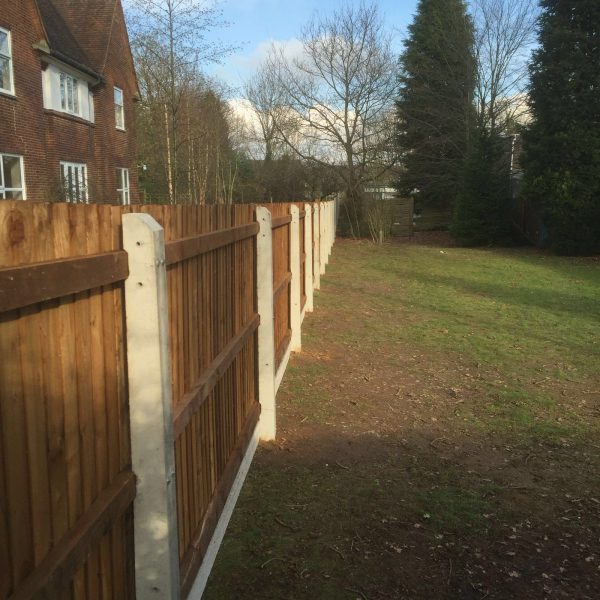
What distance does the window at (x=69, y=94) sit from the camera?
67.8 feet

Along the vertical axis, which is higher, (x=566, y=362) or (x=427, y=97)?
(x=427, y=97)

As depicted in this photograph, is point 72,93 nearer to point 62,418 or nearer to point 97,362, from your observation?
point 97,362

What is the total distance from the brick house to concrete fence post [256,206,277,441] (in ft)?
41.3

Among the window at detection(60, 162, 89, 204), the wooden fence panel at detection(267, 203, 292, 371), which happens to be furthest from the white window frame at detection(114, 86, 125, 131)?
the wooden fence panel at detection(267, 203, 292, 371)

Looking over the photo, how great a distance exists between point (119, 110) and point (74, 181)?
6.23m

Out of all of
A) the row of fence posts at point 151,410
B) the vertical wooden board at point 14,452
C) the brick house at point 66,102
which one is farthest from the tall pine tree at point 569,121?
the vertical wooden board at point 14,452

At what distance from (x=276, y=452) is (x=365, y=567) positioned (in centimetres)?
161

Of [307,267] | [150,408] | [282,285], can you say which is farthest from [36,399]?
[307,267]

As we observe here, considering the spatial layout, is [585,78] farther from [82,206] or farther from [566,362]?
[82,206]

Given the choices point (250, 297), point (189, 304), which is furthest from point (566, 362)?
point (189, 304)

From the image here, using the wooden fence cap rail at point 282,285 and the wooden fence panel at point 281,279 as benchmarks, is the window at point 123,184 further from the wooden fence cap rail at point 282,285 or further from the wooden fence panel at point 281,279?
the wooden fence cap rail at point 282,285

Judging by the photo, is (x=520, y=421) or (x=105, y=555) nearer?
(x=105, y=555)

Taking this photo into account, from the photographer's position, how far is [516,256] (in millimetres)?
21344

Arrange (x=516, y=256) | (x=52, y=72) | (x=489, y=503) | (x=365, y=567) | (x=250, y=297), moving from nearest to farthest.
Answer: (x=365, y=567)
(x=489, y=503)
(x=250, y=297)
(x=52, y=72)
(x=516, y=256)
